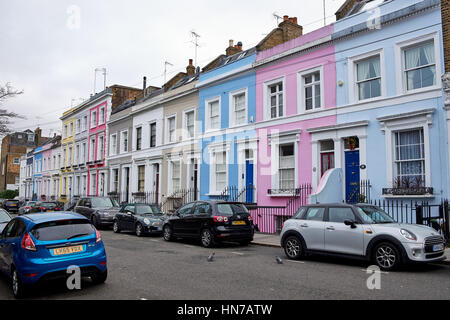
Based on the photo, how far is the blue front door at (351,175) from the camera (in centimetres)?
1495

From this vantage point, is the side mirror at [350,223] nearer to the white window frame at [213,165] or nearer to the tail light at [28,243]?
the tail light at [28,243]

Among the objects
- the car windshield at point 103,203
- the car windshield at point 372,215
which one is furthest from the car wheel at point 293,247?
the car windshield at point 103,203

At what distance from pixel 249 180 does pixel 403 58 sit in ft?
29.3

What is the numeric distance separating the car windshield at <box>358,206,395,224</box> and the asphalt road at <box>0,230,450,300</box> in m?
1.20

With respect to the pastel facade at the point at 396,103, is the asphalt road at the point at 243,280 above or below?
below

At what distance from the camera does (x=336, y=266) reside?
9.74 meters

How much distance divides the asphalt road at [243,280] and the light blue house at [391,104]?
444cm

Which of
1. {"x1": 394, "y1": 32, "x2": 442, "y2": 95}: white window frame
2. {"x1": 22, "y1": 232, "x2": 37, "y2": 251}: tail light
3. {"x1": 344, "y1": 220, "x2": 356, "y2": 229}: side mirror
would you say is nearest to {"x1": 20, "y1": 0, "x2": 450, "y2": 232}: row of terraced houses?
{"x1": 394, "y1": 32, "x2": 442, "y2": 95}: white window frame

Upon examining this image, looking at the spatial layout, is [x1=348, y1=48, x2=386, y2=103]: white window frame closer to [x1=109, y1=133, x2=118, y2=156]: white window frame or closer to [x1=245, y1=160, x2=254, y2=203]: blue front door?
[x1=245, y1=160, x2=254, y2=203]: blue front door

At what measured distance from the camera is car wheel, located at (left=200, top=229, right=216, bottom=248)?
13.2 m

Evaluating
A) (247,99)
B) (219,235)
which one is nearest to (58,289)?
(219,235)

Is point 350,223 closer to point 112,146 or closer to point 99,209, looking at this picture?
point 99,209

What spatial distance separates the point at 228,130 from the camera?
2075 cm

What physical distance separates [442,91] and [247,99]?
942 centimetres
